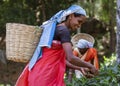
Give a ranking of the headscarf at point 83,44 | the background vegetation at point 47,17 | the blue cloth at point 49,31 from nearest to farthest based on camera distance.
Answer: the blue cloth at point 49,31 < the headscarf at point 83,44 < the background vegetation at point 47,17

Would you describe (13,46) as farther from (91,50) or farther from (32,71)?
(91,50)

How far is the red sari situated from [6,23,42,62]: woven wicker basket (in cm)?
15

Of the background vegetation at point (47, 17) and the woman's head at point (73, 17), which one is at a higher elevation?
the woman's head at point (73, 17)

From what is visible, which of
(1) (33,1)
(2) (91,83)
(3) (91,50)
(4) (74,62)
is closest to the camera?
(4) (74,62)

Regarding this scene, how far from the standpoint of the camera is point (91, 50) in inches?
308

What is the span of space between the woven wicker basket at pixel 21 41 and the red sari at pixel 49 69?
0.15 metres

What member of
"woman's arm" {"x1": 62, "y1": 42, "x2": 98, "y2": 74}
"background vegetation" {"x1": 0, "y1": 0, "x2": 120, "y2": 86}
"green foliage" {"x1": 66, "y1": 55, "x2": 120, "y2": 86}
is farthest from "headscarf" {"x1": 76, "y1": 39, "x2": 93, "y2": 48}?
"woman's arm" {"x1": 62, "y1": 42, "x2": 98, "y2": 74}

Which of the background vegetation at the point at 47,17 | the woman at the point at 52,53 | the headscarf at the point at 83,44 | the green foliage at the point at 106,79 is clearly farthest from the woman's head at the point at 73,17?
the background vegetation at the point at 47,17

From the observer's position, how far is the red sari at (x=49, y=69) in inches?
172

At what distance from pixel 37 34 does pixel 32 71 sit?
40 cm

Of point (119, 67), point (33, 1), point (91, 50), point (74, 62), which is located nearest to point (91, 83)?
point (119, 67)

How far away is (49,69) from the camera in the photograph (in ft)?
14.4

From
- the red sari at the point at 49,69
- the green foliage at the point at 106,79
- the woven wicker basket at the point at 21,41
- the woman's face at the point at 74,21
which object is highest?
the woman's face at the point at 74,21

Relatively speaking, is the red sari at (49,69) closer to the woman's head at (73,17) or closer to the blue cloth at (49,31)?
the blue cloth at (49,31)
